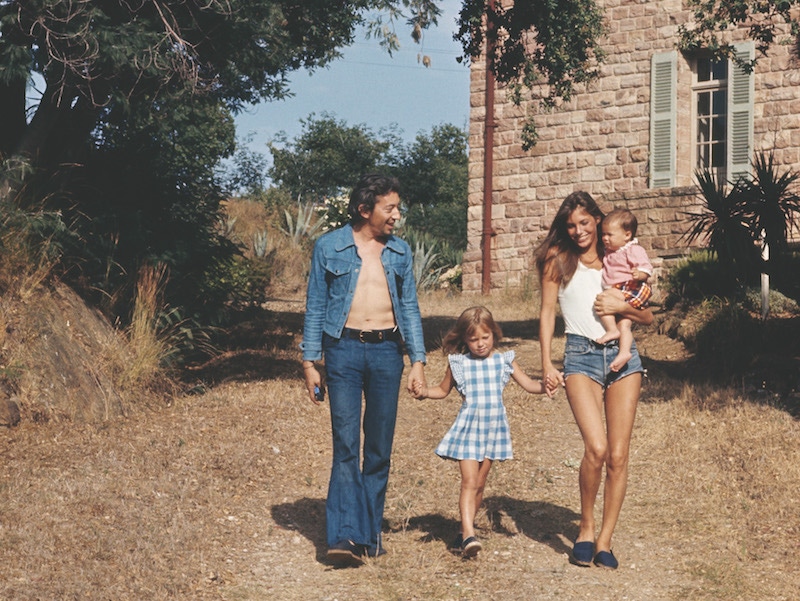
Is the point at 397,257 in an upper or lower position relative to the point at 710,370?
upper

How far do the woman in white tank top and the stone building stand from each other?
10540 millimetres

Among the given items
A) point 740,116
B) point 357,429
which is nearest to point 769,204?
point 740,116

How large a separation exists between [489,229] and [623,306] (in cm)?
1404

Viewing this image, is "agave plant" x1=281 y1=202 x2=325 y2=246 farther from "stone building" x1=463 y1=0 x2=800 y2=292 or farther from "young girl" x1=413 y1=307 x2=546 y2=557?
"young girl" x1=413 y1=307 x2=546 y2=557

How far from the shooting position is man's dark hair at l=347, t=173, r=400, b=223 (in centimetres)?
630

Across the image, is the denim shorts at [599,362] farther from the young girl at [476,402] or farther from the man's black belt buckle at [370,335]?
the man's black belt buckle at [370,335]

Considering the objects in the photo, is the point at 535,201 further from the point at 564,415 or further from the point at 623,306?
the point at 623,306

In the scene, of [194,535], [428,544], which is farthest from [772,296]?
[194,535]

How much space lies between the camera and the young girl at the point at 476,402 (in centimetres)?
644

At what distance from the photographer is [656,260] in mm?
16781

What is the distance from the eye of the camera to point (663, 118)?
18.1 meters

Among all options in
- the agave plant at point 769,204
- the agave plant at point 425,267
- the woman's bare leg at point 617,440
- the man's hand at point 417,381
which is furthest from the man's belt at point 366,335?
the agave plant at point 425,267

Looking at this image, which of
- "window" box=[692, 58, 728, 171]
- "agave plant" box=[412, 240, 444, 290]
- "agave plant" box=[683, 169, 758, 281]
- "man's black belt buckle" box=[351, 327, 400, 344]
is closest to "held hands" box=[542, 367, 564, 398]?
"man's black belt buckle" box=[351, 327, 400, 344]

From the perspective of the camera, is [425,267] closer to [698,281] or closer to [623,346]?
[698,281]
